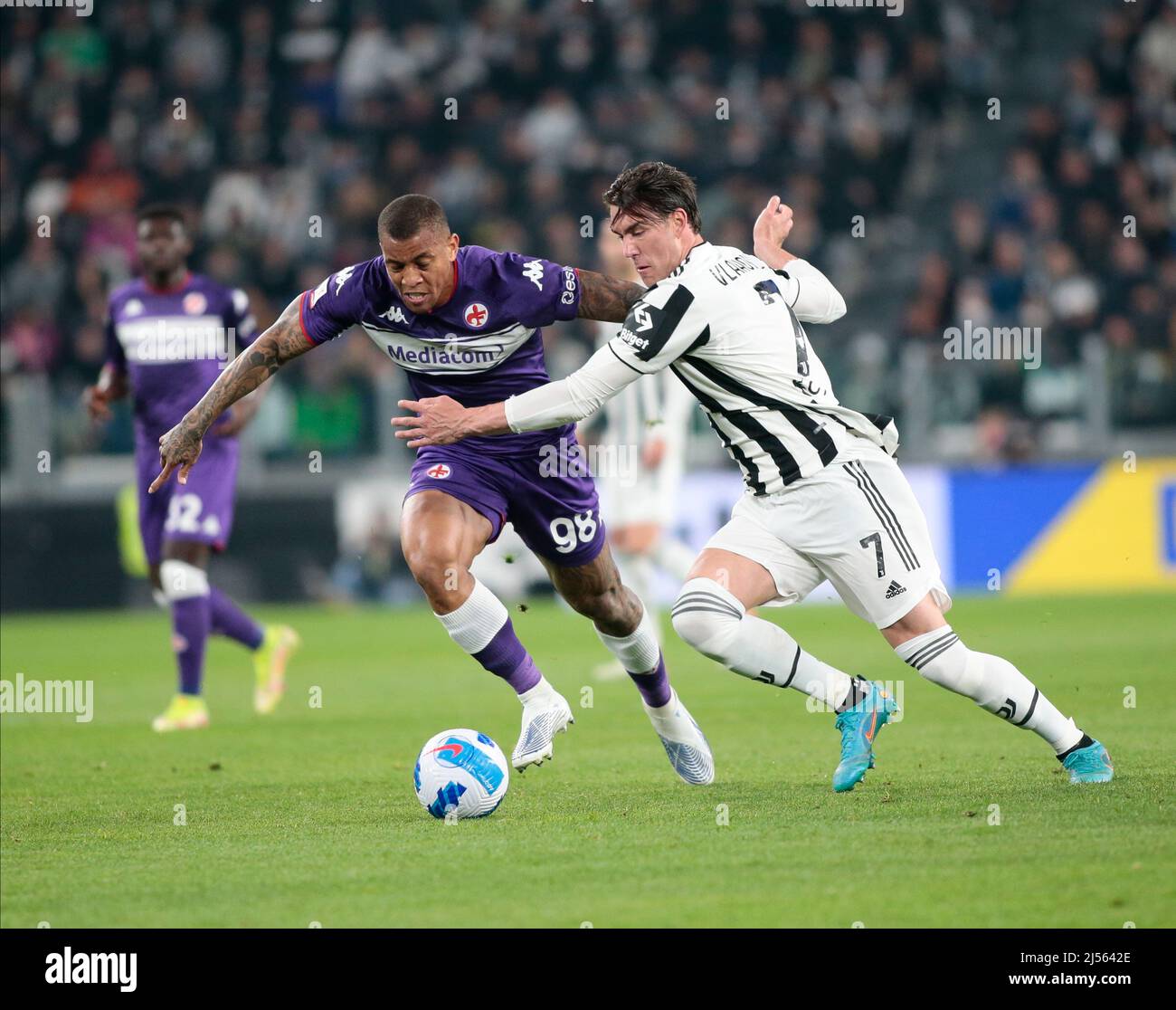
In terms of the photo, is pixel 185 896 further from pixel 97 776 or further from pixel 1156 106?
pixel 1156 106

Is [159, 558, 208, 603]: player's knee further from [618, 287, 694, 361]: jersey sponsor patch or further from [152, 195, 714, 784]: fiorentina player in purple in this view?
[618, 287, 694, 361]: jersey sponsor patch

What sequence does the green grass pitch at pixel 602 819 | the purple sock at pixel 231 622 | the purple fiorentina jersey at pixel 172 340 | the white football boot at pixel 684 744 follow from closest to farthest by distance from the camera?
the green grass pitch at pixel 602 819, the white football boot at pixel 684 744, the purple fiorentina jersey at pixel 172 340, the purple sock at pixel 231 622

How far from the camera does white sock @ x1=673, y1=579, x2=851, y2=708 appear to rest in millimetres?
6160

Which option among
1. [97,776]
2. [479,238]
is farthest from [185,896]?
[479,238]

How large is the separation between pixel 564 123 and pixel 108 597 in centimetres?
821

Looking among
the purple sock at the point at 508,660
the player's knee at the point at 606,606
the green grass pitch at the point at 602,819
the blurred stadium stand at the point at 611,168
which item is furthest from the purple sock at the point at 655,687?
the blurred stadium stand at the point at 611,168

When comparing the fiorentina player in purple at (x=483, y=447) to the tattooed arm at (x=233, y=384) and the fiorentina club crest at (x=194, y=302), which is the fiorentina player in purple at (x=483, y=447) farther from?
the fiorentina club crest at (x=194, y=302)

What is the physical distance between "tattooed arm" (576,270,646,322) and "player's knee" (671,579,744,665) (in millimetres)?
1162

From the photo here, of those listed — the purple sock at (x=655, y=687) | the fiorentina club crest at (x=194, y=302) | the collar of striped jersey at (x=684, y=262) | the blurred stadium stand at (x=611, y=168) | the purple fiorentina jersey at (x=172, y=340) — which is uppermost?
the blurred stadium stand at (x=611, y=168)

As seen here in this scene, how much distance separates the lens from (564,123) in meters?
21.4

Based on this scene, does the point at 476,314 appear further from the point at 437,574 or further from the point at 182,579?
the point at 182,579

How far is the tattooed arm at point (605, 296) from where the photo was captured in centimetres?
663

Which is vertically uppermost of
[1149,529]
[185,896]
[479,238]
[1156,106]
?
[1156,106]

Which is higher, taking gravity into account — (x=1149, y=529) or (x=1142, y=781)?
(x=1149, y=529)
